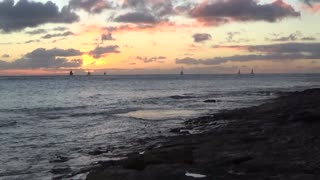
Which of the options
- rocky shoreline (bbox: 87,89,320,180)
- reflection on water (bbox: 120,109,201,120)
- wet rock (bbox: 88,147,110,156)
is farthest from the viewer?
reflection on water (bbox: 120,109,201,120)

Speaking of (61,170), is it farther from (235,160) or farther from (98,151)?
(235,160)

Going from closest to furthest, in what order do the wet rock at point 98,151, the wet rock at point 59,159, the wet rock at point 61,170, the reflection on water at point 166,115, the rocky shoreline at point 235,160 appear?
the rocky shoreline at point 235,160, the wet rock at point 61,170, the wet rock at point 59,159, the wet rock at point 98,151, the reflection on water at point 166,115

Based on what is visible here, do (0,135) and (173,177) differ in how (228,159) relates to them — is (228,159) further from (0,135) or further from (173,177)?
(0,135)

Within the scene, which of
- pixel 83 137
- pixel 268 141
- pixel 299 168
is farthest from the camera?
pixel 83 137

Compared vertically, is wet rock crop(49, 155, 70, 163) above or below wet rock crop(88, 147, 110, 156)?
above

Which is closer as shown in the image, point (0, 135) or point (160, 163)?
point (160, 163)

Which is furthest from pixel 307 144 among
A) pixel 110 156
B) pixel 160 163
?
pixel 110 156

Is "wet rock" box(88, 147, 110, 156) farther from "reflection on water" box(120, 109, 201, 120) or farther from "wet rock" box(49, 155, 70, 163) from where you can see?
"reflection on water" box(120, 109, 201, 120)

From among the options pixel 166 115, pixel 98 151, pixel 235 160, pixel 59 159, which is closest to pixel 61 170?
pixel 59 159

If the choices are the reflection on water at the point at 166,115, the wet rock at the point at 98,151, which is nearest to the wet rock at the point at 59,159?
the wet rock at the point at 98,151

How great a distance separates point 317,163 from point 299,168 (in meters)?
0.80

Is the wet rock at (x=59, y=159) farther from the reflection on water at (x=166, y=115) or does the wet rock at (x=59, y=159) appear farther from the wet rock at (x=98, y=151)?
the reflection on water at (x=166, y=115)

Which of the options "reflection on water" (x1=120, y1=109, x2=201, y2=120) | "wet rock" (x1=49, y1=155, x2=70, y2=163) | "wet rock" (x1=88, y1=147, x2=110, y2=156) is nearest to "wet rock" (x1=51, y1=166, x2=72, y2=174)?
"wet rock" (x1=49, y1=155, x2=70, y2=163)

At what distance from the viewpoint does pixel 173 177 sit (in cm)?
1395
